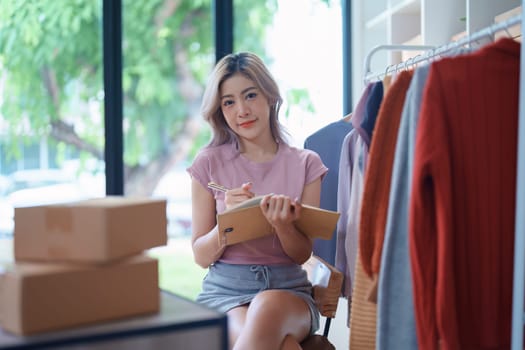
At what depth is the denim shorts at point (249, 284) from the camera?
1764 millimetres

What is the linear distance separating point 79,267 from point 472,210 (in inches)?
29.6

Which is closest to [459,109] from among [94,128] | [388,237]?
[388,237]

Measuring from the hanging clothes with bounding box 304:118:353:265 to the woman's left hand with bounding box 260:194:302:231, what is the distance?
51 centimetres

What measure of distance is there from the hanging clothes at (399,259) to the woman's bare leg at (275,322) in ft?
1.04

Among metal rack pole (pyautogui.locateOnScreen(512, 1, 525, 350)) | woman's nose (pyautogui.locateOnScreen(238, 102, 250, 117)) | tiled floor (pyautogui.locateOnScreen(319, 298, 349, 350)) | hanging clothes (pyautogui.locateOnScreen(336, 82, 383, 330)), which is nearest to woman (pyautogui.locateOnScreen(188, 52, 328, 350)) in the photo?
woman's nose (pyautogui.locateOnScreen(238, 102, 250, 117))

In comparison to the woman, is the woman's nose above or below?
above

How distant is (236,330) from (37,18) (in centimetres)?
216

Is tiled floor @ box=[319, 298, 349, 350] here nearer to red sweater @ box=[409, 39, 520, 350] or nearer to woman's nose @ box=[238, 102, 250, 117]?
woman's nose @ box=[238, 102, 250, 117]

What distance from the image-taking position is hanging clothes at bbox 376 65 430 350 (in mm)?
1311

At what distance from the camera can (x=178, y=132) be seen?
5.06m

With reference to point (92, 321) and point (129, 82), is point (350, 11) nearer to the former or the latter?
point (129, 82)

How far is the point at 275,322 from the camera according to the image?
1.59m

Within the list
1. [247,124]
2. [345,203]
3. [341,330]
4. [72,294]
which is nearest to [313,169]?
[345,203]

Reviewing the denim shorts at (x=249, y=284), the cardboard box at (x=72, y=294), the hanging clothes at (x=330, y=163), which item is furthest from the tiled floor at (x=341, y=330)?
the cardboard box at (x=72, y=294)
